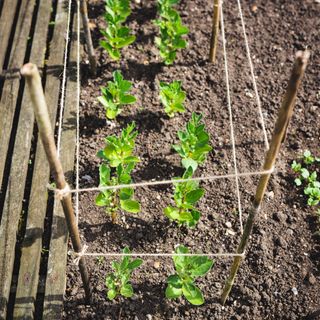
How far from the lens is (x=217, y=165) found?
2.70 metres

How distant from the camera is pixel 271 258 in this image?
240 centimetres

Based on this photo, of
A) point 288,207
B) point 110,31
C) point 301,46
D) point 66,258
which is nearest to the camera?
point 66,258

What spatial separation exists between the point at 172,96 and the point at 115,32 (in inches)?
23.7

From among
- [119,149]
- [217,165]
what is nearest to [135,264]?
[119,149]

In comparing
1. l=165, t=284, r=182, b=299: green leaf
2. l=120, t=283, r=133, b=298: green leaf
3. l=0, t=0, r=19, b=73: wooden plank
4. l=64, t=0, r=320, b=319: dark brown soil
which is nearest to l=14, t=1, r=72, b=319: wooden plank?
l=64, t=0, r=320, b=319: dark brown soil

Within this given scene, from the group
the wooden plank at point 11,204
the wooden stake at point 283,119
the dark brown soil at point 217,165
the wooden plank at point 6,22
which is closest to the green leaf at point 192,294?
the dark brown soil at point 217,165

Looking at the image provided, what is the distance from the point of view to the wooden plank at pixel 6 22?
9.95 feet

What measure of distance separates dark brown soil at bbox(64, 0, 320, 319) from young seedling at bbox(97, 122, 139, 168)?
0.72ft

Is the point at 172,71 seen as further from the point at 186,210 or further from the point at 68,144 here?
the point at 186,210

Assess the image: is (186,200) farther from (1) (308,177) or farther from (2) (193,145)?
(1) (308,177)

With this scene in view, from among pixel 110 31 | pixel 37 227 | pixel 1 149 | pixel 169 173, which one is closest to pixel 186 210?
pixel 169 173

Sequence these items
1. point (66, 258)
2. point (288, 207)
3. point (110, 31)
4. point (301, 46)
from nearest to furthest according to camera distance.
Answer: point (66, 258)
point (288, 207)
point (110, 31)
point (301, 46)

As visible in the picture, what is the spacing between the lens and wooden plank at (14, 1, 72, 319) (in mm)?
2189

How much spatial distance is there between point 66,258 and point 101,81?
1190 mm
